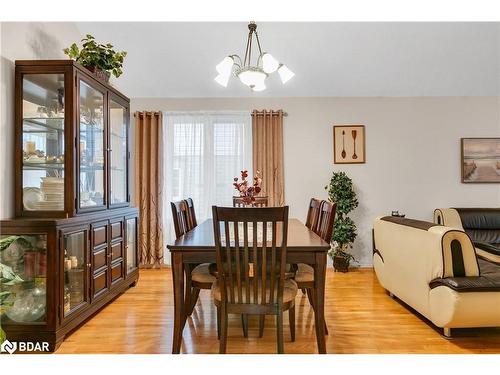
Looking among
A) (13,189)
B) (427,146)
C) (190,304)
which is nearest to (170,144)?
(13,189)

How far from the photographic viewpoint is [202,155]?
4449 millimetres

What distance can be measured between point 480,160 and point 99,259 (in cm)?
488

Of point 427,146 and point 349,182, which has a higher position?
point 427,146

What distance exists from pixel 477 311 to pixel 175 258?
200 centimetres

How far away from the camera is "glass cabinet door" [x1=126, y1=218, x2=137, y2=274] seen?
343cm

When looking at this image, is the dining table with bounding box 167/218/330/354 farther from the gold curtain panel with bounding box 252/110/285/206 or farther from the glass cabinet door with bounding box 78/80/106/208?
the gold curtain panel with bounding box 252/110/285/206

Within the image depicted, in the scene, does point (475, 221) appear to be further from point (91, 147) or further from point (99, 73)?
point (99, 73)

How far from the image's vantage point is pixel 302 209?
4.45 meters

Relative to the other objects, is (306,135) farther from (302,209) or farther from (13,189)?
(13,189)

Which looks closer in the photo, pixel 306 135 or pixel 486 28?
pixel 486 28

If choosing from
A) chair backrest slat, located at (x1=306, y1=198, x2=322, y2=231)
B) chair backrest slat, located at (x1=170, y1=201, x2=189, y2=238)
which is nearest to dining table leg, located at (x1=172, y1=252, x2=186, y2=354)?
chair backrest slat, located at (x1=170, y1=201, x2=189, y2=238)

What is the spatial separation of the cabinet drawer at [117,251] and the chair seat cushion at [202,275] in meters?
1.08

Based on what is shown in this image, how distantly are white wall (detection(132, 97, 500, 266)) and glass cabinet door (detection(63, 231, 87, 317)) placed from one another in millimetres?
2526
